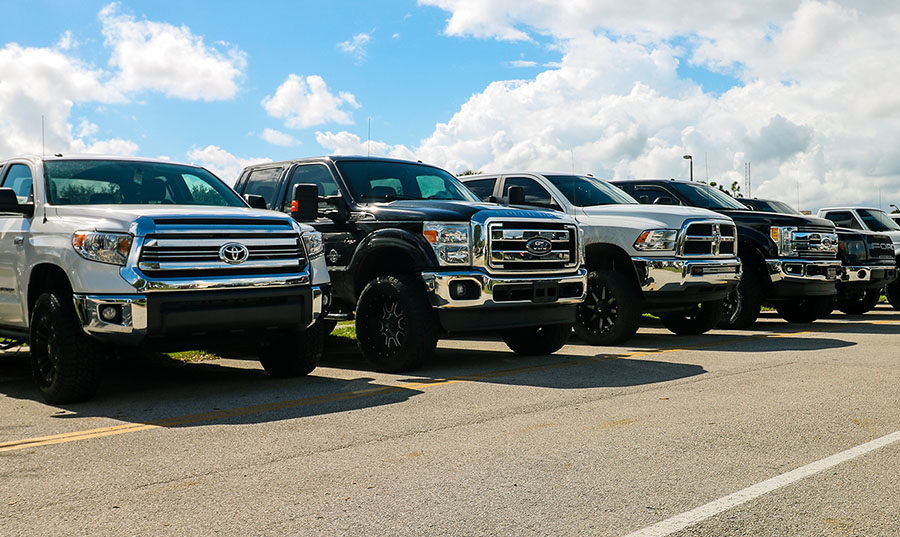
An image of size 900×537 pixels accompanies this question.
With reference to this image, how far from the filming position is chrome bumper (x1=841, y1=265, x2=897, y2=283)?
15688 millimetres

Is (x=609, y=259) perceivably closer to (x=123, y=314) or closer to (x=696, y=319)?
(x=696, y=319)

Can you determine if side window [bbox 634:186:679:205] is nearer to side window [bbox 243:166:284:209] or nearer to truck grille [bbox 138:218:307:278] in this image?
side window [bbox 243:166:284:209]

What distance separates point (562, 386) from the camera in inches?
313

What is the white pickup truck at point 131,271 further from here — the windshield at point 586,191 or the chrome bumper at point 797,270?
the chrome bumper at point 797,270

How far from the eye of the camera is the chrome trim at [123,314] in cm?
698

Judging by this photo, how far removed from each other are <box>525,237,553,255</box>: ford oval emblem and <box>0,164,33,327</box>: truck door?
4.48 meters

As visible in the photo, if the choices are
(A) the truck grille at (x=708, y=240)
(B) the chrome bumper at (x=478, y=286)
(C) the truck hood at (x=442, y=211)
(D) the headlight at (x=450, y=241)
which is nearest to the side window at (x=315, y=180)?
(C) the truck hood at (x=442, y=211)

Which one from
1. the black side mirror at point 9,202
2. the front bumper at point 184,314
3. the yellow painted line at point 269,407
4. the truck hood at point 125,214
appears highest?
the black side mirror at point 9,202

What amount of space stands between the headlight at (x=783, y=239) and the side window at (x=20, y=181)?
9913 mm

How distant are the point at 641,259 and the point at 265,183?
4.49 meters

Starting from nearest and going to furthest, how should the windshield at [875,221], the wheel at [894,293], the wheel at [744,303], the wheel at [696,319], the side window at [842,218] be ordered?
the wheel at [696,319]
the wheel at [744,303]
the wheel at [894,293]
the windshield at [875,221]
the side window at [842,218]

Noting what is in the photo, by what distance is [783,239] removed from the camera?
1380 centimetres

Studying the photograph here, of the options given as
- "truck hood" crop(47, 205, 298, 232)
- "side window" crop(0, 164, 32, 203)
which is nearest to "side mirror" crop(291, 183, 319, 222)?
"truck hood" crop(47, 205, 298, 232)

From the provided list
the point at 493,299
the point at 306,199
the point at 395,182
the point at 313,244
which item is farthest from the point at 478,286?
the point at 395,182
